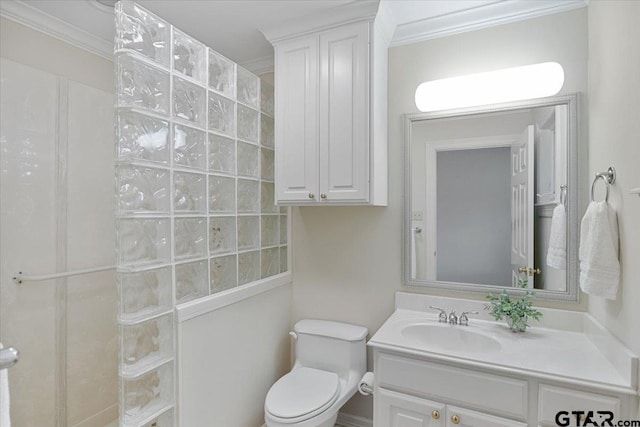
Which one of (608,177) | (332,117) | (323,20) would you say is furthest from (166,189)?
(608,177)

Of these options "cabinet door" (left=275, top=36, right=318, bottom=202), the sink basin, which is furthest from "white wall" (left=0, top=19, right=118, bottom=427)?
the sink basin

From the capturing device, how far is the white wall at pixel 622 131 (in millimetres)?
1137

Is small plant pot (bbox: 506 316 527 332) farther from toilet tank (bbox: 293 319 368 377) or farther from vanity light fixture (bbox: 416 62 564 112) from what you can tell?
vanity light fixture (bbox: 416 62 564 112)

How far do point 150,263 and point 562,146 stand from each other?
2003mm

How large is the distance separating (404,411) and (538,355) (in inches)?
24.2

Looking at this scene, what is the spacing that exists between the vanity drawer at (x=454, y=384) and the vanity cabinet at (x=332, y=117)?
0.81m

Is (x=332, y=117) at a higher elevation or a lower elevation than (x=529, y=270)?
higher

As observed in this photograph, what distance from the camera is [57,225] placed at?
193 cm

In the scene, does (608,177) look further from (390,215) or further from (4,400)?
(4,400)

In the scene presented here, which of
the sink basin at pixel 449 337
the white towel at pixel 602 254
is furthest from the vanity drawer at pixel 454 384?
the white towel at pixel 602 254

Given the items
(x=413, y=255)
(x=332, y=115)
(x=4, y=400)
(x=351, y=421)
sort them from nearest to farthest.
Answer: (x=4, y=400), (x=332, y=115), (x=413, y=255), (x=351, y=421)

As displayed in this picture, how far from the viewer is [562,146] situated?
167 centimetres

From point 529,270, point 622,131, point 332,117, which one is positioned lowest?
point 529,270

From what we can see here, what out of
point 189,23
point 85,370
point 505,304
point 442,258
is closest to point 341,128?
point 442,258
